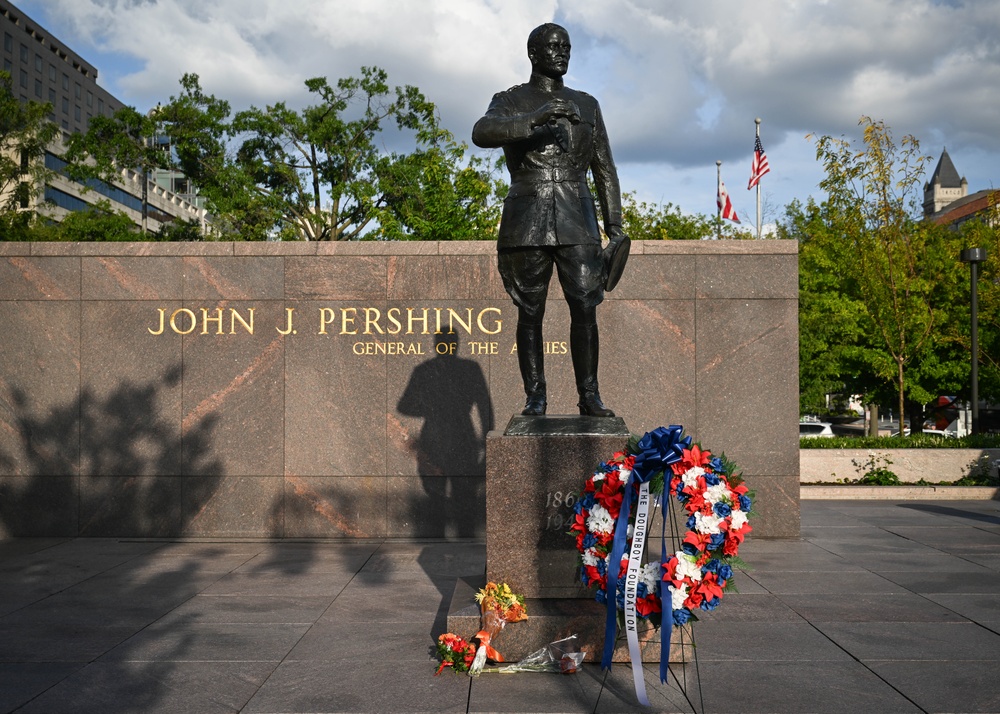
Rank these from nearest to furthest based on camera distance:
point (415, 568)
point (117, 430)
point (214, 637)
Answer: point (214, 637)
point (415, 568)
point (117, 430)

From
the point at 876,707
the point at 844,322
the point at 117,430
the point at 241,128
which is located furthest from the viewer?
the point at 241,128

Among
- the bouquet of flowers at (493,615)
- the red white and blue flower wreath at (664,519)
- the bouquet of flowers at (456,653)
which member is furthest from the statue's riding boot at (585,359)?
the bouquet of flowers at (456,653)

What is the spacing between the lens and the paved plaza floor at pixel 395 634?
495 centimetres

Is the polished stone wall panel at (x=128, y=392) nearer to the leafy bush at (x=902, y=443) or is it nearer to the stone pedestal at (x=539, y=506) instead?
the stone pedestal at (x=539, y=506)

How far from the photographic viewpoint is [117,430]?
35.0 ft

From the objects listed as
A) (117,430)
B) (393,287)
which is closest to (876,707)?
(393,287)

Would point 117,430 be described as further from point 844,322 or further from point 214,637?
point 844,322

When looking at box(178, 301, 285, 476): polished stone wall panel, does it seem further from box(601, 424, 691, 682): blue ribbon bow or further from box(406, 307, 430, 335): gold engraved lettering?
box(601, 424, 691, 682): blue ribbon bow

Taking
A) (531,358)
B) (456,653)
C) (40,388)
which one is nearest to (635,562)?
(456,653)

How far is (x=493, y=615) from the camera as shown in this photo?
5547 mm

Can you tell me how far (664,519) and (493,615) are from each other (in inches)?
51.7

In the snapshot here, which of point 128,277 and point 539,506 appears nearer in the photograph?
point 539,506

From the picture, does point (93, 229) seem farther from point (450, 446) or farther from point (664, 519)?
point (664, 519)

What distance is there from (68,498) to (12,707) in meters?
6.41
